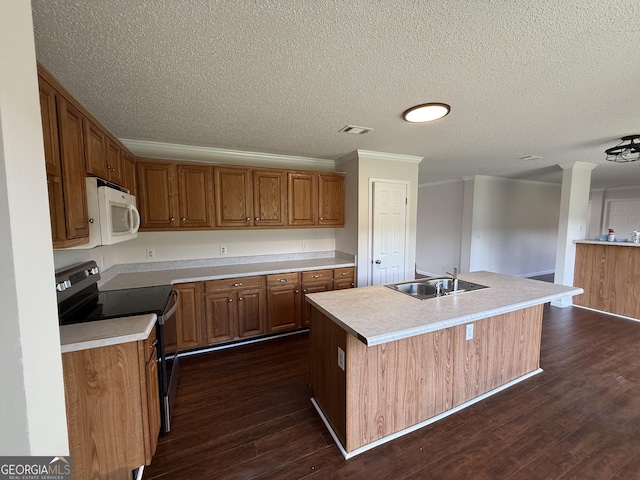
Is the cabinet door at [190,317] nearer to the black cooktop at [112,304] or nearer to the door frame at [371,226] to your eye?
the black cooktop at [112,304]

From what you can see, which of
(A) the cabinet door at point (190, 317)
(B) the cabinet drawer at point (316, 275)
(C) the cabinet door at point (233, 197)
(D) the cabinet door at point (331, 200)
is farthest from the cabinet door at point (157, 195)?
(D) the cabinet door at point (331, 200)

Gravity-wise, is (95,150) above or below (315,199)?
above

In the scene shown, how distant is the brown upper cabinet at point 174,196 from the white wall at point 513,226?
5037mm

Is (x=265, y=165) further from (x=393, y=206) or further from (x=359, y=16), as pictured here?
(x=359, y=16)

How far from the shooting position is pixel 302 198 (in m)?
3.49

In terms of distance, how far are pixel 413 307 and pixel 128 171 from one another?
9.42 feet

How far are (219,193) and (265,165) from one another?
31.3 inches

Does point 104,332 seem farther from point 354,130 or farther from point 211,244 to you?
point 354,130

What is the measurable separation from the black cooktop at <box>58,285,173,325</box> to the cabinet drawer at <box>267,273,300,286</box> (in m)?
1.12

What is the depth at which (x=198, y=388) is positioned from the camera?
2.35 metres

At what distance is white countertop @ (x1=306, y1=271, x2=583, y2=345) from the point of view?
1502 mm

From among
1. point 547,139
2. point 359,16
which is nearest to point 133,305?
point 359,16

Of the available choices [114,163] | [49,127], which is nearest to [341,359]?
[49,127]

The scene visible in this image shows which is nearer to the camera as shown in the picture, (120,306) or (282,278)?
(120,306)
